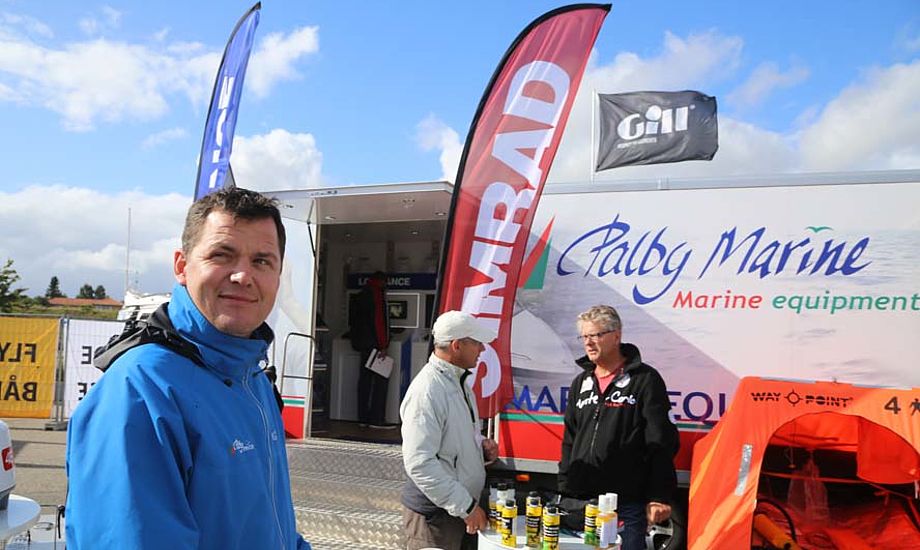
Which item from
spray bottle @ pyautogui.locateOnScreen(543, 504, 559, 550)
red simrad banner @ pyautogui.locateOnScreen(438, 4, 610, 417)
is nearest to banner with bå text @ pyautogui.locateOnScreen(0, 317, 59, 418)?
red simrad banner @ pyautogui.locateOnScreen(438, 4, 610, 417)

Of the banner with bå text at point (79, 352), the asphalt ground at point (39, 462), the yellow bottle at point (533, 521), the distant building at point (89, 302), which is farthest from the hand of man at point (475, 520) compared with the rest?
the distant building at point (89, 302)

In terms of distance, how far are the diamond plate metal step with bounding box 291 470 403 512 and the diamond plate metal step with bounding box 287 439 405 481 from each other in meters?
Answer: 0.05

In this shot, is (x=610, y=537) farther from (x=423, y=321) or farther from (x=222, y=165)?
(x=423, y=321)

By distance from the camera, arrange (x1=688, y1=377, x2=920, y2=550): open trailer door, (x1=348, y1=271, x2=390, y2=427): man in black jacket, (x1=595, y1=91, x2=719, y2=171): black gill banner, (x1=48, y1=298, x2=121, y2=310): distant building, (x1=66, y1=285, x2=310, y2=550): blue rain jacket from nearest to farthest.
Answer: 1. (x1=66, y1=285, x2=310, y2=550): blue rain jacket
2. (x1=688, y1=377, x2=920, y2=550): open trailer door
3. (x1=595, y1=91, x2=719, y2=171): black gill banner
4. (x1=348, y1=271, x2=390, y2=427): man in black jacket
5. (x1=48, y1=298, x2=121, y2=310): distant building

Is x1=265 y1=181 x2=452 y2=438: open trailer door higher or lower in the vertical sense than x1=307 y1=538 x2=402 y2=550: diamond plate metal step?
higher

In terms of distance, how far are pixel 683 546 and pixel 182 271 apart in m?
3.63

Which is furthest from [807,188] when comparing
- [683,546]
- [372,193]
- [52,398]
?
[52,398]

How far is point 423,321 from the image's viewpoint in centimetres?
819

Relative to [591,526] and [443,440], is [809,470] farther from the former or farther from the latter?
[443,440]

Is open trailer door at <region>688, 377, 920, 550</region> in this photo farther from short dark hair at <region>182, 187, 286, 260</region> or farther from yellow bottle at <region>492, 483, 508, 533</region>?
short dark hair at <region>182, 187, 286, 260</region>

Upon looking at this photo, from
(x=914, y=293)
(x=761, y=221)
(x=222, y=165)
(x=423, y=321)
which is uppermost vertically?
(x=222, y=165)

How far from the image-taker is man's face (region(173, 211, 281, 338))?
135 centimetres

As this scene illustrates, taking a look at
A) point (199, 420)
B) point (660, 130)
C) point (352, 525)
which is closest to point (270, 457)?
point (199, 420)

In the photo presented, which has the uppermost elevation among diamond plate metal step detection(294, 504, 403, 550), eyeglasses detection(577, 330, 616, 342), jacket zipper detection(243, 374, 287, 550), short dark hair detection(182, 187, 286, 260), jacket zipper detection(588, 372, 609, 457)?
short dark hair detection(182, 187, 286, 260)
